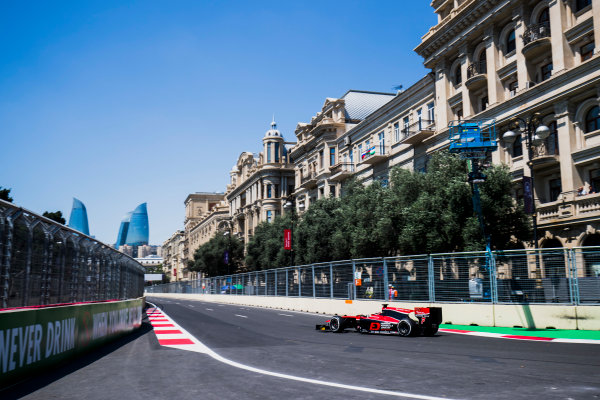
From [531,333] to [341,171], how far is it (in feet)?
117

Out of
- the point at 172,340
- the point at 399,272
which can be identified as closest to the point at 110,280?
the point at 172,340

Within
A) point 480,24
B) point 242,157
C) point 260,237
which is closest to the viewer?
point 480,24

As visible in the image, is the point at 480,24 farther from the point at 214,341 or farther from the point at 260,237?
the point at 260,237

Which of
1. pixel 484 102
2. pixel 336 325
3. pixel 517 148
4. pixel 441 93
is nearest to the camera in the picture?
pixel 336 325

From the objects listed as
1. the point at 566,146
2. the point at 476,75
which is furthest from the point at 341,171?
the point at 566,146

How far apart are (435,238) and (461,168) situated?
4.07 meters

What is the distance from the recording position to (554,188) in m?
29.4

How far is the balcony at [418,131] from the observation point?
37375mm

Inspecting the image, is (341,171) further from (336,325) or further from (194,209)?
(194,209)

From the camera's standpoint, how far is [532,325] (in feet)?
56.7

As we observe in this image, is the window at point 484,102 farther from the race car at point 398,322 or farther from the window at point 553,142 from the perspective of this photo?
the race car at point 398,322

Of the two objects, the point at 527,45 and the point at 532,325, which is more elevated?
the point at 527,45

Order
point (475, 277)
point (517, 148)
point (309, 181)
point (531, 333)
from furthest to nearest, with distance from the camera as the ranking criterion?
point (309, 181)
point (517, 148)
point (475, 277)
point (531, 333)

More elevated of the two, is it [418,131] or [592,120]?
[418,131]
